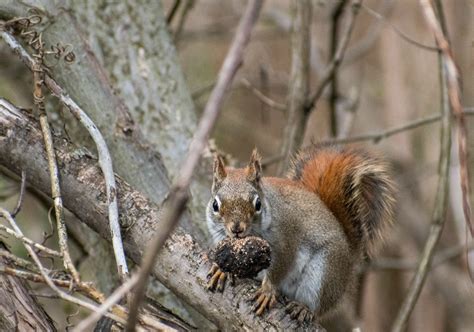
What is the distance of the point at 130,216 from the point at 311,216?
29.9 inches

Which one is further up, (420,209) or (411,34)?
(411,34)

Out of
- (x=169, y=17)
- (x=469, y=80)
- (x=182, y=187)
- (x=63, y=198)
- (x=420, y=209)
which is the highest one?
(x=469, y=80)

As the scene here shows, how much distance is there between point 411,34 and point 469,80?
0.42 metres

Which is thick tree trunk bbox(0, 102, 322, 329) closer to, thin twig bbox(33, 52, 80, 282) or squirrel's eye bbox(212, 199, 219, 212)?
thin twig bbox(33, 52, 80, 282)

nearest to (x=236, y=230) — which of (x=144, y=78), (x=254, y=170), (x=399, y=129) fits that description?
(x=254, y=170)

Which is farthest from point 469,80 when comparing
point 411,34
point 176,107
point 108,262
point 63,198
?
point 63,198

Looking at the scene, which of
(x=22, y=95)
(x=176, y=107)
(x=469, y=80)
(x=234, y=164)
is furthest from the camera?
(x=469, y=80)

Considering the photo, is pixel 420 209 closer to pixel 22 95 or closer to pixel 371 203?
pixel 371 203

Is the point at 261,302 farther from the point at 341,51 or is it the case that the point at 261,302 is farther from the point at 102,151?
the point at 341,51

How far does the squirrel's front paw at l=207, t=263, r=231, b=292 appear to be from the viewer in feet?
5.88

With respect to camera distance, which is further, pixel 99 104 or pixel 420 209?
pixel 420 209

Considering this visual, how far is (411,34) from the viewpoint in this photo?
4.68 meters

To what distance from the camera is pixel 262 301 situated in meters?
1.80

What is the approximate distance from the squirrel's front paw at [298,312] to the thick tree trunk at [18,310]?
56cm
